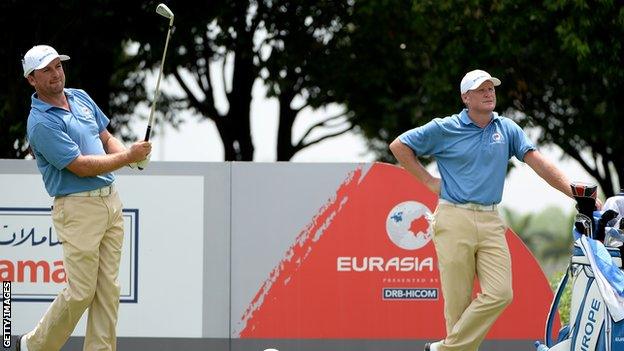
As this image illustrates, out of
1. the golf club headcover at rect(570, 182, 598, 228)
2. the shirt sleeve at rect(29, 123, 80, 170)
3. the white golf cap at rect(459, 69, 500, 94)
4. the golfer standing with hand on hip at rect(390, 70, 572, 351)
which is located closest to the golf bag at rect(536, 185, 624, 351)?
the golf club headcover at rect(570, 182, 598, 228)

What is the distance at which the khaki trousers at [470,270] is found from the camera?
6.98 metres

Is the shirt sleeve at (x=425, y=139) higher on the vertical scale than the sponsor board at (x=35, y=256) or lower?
higher

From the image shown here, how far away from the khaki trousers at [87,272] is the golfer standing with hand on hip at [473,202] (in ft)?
6.09

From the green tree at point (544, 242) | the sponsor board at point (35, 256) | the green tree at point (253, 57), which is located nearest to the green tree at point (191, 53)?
the green tree at point (253, 57)

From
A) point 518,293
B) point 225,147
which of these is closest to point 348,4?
point 225,147

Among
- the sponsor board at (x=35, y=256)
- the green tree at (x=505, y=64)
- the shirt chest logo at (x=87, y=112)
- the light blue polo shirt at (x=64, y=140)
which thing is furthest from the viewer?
the green tree at (x=505, y=64)

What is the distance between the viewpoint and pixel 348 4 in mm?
22766

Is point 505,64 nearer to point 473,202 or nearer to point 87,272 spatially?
point 473,202

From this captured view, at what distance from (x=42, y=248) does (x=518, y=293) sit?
3.30 m

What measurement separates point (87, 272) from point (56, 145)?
0.71m

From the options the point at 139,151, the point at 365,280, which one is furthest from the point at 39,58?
the point at 365,280

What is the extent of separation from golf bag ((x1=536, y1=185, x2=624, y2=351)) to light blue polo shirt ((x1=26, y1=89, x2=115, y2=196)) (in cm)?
260

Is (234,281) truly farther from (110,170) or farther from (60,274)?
(110,170)

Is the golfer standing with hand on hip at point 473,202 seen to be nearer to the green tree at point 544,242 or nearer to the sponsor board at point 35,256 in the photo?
the sponsor board at point 35,256
